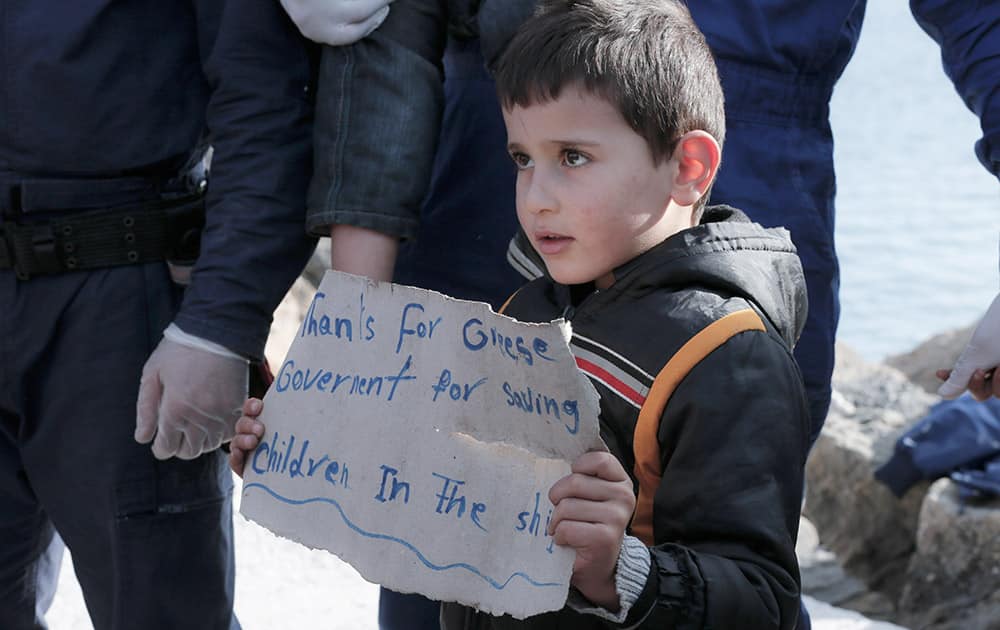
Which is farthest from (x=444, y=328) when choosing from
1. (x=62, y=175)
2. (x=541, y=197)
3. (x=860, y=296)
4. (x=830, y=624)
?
(x=860, y=296)

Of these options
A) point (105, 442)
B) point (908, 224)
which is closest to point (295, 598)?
point (105, 442)

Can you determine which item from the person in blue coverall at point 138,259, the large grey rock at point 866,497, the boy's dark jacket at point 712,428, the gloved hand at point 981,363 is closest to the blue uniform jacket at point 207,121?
the person in blue coverall at point 138,259

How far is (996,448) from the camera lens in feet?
15.2

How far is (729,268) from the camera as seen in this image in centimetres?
149

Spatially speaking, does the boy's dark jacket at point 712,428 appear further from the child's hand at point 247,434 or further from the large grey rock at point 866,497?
the large grey rock at point 866,497

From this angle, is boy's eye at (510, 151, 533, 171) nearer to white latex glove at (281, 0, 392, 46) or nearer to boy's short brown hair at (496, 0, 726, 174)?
boy's short brown hair at (496, 0, 726, 174)

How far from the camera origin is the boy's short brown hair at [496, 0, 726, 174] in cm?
151

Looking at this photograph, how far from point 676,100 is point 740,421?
1.23ft

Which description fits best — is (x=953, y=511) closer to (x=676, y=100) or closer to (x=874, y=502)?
(x=874, y=502)

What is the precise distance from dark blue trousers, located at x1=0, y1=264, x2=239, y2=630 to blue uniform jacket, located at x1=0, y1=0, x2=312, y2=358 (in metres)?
0.14

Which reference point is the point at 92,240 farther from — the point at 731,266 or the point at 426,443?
the point at 731,266

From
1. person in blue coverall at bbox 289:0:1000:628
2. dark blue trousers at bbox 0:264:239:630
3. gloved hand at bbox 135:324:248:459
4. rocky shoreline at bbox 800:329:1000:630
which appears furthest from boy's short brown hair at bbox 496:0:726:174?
rocky shoreline at bbox 800:329:1000:630

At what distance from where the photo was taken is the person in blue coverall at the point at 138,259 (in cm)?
192

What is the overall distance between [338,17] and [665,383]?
723 millimetres
